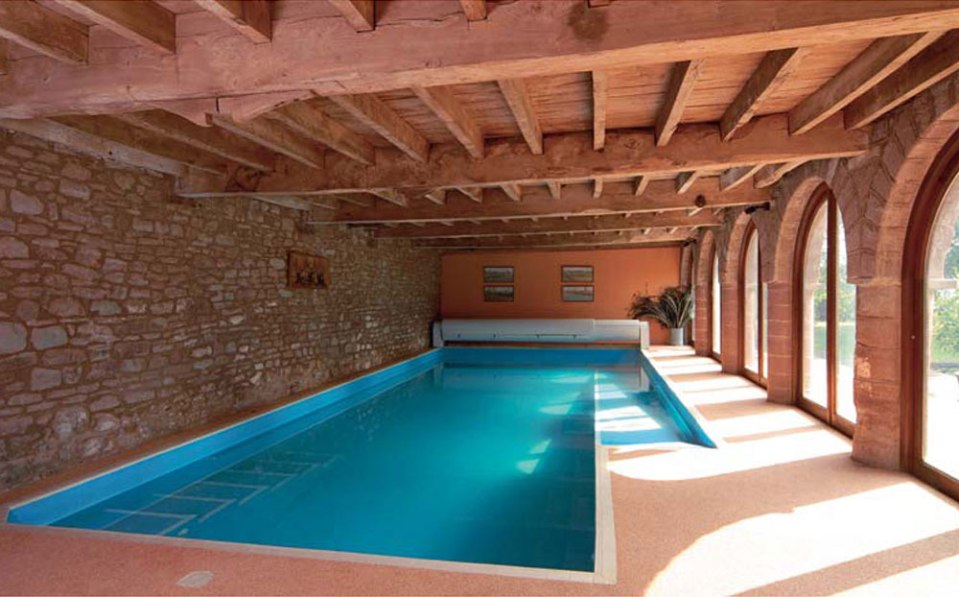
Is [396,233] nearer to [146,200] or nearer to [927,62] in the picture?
[146,200]


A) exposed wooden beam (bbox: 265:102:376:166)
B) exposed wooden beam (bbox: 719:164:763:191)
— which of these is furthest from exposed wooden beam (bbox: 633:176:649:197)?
exposed wooden beam (bbox: 265:102:376:166)

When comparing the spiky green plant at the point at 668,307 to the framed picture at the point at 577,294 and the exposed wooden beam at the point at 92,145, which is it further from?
the exposed wooden beam at the point at 92,145

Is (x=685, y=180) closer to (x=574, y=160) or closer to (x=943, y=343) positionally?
(x=574, y=160)

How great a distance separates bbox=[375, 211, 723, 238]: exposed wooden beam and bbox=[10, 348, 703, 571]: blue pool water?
2.43 meters

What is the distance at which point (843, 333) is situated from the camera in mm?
4641

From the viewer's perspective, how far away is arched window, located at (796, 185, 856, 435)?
14.9 ft

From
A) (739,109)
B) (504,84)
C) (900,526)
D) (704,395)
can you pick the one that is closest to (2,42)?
(504,84)

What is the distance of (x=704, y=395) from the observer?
6.00 metres

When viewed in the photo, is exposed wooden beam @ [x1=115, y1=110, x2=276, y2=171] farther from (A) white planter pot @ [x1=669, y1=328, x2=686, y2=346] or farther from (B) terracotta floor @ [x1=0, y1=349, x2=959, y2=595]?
(A) white planter pot @ [x1=669, y1=328, x2=686, y2=346]

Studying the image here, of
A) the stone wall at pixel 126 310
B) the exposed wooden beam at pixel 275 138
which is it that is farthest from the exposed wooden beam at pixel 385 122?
the stone wall at pixel 126 310

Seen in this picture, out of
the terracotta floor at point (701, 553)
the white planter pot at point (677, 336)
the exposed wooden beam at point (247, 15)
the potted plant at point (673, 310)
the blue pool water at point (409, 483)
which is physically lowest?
the blue pool water at point (409, 483)

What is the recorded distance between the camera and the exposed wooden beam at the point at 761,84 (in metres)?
2.41

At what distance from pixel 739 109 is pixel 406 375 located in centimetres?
722

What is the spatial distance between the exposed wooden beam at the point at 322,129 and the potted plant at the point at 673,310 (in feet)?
28.7
